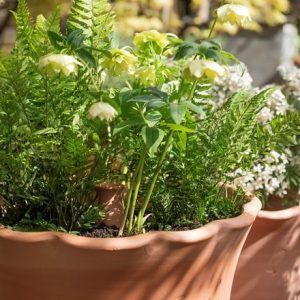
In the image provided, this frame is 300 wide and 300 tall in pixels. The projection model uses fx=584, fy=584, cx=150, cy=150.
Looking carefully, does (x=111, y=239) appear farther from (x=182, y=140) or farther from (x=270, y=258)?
(x=270, y=258)

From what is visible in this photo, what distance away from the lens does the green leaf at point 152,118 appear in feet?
3.12

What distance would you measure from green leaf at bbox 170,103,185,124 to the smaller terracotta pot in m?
0.36

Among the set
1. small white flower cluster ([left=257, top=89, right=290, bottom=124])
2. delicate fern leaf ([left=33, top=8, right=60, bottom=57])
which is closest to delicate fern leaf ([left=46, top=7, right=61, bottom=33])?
delicate fern leaf ([left=33, top=8, right=60, bottom=57])

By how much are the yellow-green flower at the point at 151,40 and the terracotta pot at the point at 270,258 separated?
50 cm

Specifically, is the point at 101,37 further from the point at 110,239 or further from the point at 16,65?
the point at 110,239

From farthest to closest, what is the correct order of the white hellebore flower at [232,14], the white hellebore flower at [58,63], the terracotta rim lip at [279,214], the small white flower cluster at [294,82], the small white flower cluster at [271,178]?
1. the small white flower cluster at [294,82]
2. the small white flower cluster at [271,178]
3. the terracotta rim lip at [279,214]
4. the white hellebore flower at [232,14]
5. the white hellebore flower at [58,63]

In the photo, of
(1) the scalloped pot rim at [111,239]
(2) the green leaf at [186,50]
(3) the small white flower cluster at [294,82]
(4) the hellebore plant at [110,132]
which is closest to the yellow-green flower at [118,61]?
(4) the hellebore plant at [110,132]

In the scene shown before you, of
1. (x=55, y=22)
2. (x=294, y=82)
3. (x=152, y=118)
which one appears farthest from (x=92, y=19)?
(x=294, y=82)

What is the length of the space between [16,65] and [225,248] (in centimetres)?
50

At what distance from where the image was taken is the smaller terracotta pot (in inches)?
48.3

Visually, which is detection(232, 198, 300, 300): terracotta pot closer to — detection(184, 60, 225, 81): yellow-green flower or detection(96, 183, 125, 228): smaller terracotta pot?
detection(96, 183, 125, 228): smaller terracotta pot

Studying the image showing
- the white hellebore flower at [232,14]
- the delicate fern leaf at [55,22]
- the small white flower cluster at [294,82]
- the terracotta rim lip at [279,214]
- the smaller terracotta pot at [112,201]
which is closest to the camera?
the white hellebore flower at [232,14]

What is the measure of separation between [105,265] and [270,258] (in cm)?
63

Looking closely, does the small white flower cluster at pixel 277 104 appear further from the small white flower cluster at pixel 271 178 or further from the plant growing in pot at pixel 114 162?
the plant growing in pot at pixel 114 162
